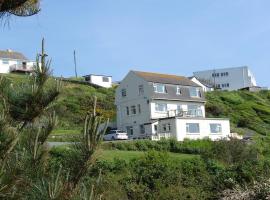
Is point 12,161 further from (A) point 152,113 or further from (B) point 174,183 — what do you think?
(A) point 152,113

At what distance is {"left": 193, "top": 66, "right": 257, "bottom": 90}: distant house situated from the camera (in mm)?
121688

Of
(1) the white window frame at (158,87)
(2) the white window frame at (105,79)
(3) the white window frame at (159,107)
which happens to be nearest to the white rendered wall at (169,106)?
(3) the white window frame at (159,107)

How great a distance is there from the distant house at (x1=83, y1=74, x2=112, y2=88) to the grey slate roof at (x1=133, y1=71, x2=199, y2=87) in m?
28.0

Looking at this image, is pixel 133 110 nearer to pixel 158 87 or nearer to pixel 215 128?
pixel 158 87

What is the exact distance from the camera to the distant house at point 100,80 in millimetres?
91562

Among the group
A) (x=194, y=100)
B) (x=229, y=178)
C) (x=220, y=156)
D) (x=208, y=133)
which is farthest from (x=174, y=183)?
(x=194, y=100)

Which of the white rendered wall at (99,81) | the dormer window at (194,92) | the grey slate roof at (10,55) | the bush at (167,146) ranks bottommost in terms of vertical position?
the bush at (167,146)

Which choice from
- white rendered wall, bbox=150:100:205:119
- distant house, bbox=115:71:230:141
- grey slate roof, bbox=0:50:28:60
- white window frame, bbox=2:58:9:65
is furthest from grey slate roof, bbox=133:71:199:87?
grey slate roof, bbox=0:50:28:60

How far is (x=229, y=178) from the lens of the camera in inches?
1174

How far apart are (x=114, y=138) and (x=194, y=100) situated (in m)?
13.6

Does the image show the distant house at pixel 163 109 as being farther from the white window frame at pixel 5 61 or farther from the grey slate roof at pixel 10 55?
the grey slate roof at pixel 10 55

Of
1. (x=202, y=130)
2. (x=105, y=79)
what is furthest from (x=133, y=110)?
(x=105, y=79)

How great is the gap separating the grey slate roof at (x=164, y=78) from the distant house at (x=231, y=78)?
57384 mm

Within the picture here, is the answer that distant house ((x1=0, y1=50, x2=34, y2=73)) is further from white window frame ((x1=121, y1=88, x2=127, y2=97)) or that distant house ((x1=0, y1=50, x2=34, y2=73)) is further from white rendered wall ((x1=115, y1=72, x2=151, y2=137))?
white rendered wall ((x1=115, y1=72, x2=151, y2=137))
